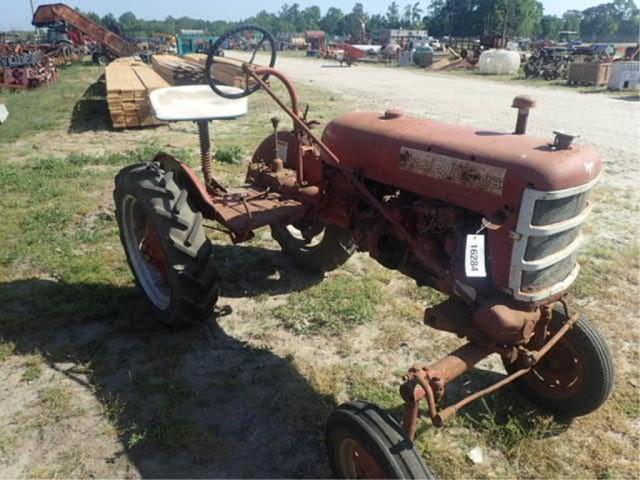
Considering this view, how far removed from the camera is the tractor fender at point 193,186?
3.43m

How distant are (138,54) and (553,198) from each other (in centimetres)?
2734

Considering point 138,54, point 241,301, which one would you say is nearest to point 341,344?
point 241,301

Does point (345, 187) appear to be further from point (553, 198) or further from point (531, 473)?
point (531, 473)

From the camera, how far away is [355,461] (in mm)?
2168

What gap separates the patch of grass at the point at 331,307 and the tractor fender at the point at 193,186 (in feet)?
2.72

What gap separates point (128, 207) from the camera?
360cm

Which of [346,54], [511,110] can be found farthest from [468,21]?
[511,110]

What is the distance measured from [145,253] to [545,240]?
249cm

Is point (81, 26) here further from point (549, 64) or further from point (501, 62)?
point (549, 64)

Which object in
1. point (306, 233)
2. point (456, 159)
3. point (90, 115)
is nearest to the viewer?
point (456, 159)

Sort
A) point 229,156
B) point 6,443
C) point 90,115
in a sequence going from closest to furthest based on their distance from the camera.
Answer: point 6,443
point 229,156
point 90,115

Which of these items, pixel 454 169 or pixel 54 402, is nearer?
pixel 454 169

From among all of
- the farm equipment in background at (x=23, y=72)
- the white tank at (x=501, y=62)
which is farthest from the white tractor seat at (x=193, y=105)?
the white tank at (x=501, y=62)

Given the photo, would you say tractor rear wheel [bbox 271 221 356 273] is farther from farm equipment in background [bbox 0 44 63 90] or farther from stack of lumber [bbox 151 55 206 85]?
farm equipment in background [bbox 0 44 63 90]
